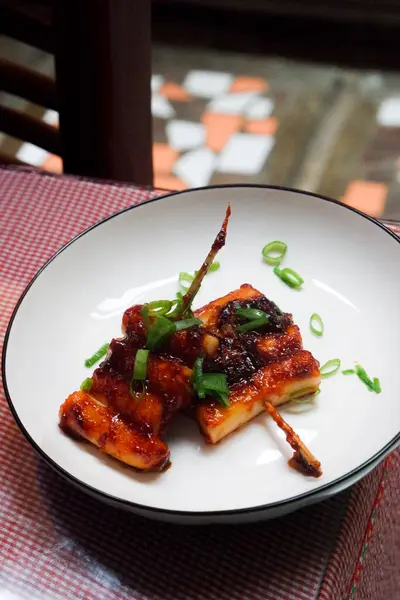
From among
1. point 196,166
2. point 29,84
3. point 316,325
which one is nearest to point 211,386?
point 316,325

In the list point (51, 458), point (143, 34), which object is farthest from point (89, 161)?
point (51, 458)

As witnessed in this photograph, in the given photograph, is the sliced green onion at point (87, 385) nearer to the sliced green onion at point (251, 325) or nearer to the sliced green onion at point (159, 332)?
the sliced green onion at point (159, 332)

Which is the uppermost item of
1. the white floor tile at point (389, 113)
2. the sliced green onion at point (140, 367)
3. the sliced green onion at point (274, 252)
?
the sliced green onion at point (140, 367)

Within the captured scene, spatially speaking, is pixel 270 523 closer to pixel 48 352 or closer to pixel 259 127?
pixel 48 352

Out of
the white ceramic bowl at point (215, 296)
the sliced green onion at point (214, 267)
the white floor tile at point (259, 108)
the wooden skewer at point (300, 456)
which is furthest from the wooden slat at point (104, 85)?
the white floor tile at point (259, 108)

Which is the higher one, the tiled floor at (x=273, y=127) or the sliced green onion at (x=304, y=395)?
the sliced green onion at (x=304, y=395)

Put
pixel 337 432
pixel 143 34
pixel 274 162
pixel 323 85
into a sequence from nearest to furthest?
pixel 337 432, pixel 143 34, pixel 274 162, pixel 323 85

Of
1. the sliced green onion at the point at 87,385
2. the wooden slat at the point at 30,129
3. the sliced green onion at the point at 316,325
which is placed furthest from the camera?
the wooden slat at the point at 30,129
